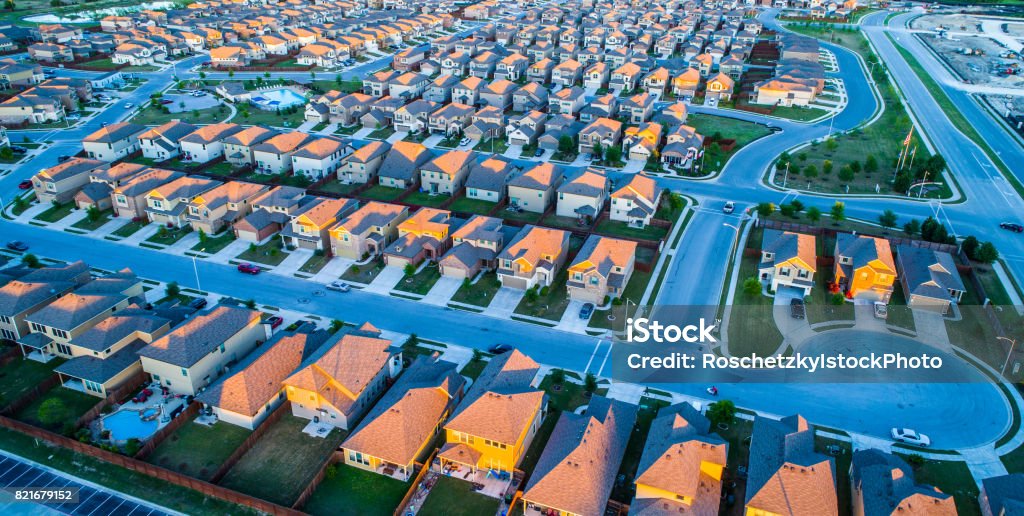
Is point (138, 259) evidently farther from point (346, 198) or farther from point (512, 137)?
point (512, 137)

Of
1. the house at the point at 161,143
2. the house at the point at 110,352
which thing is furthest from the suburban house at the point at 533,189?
the house at the point at 161,143

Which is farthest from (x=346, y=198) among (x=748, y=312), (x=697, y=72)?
(x=697, y=72)

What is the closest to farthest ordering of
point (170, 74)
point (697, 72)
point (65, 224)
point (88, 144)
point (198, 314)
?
1. point (198, 314)
2. point (65, 224)
3. point (88, 144)
4. point (697, 72)
5. point (170, 74)

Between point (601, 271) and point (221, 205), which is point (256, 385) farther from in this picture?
point (221, 205)

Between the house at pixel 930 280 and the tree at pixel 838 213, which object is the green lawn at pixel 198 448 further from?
the tree at pixel 838 213

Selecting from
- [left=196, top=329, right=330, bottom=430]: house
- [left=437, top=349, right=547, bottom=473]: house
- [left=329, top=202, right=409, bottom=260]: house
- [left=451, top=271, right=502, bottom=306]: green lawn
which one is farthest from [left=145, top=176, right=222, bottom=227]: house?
[left=437, top=349, right=547, bottom=473]: house

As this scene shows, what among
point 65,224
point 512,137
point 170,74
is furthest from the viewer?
point 170,74
